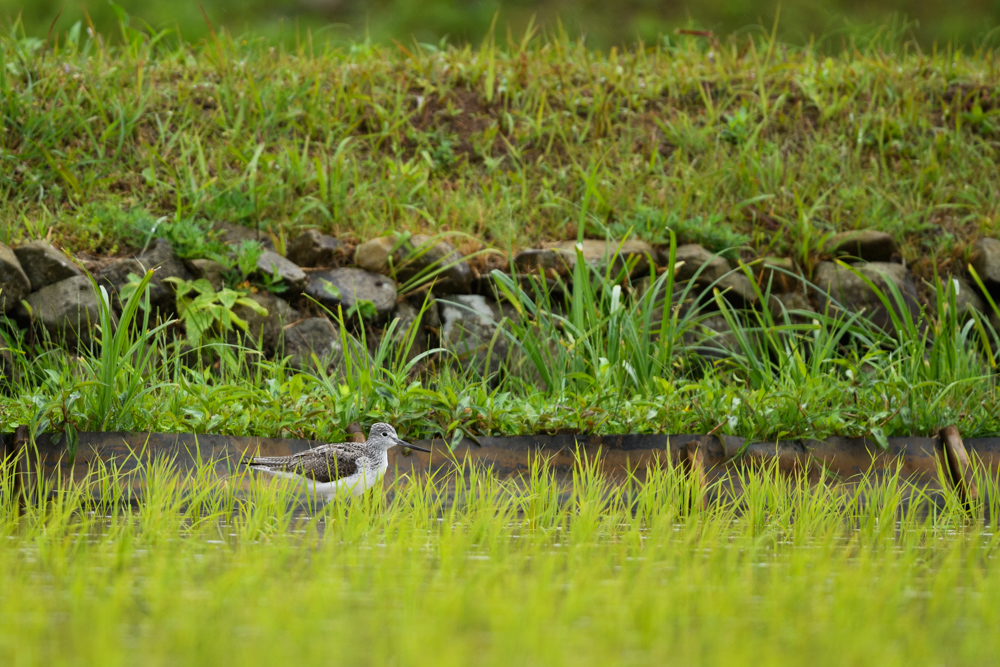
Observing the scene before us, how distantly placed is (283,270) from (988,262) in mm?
4050

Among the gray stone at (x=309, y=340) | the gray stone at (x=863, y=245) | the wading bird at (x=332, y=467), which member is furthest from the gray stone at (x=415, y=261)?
the gray stone at (x=863, y=245)

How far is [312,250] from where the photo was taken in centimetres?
469

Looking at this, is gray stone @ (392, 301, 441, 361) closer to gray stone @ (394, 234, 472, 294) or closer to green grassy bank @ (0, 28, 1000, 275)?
gray stone @ (394, 234, 472, 294)

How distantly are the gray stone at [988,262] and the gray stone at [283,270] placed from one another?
3919 mm

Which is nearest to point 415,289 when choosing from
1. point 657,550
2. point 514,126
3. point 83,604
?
point 514,126

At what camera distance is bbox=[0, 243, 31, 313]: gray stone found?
401cm

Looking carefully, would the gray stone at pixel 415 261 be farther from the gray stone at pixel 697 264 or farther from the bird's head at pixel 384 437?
the bird's head at pixel 384 437

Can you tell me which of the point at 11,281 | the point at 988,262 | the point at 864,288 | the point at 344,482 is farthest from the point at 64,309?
the point at 988,262

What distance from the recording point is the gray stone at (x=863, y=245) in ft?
16.9

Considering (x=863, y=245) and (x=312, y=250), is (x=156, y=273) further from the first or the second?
(x=863, y=245)

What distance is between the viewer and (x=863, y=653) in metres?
1.13

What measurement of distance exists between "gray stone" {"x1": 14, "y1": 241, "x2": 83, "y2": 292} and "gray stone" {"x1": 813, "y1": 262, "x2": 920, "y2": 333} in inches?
158

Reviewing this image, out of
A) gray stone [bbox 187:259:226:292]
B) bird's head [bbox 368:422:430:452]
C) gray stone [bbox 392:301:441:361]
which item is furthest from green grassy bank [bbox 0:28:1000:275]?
bird's head [bbox 368:422:430:452]

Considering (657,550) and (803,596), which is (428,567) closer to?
(657,550)
